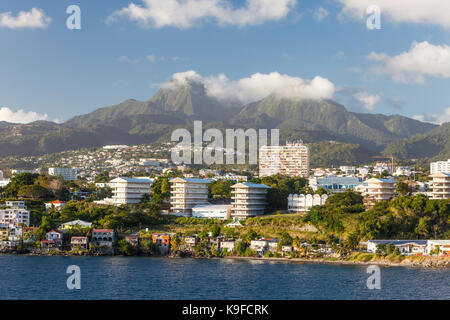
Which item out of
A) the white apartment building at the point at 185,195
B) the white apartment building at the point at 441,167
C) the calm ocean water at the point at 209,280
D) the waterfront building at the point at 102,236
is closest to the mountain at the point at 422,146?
the white apartment building at the point at 441,167

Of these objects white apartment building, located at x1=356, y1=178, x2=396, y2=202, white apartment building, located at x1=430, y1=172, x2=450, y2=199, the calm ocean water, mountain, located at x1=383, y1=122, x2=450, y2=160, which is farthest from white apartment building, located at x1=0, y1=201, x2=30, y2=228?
mountain, located at x1=383, y1=122, x2=450, y2=160

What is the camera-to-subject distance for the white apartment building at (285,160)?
359ft

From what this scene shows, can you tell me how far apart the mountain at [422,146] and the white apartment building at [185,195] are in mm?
117250

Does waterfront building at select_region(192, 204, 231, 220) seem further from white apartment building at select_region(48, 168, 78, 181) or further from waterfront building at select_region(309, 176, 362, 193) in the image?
white apartment building at select_region(48, 168, 78, 181)

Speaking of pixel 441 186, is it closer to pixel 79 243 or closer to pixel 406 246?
pixel 406 246

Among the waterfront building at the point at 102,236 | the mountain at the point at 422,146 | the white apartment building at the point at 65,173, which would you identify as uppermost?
the mountain at the point at 422,146

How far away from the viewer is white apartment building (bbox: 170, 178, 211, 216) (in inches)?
2512

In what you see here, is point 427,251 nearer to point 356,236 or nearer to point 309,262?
point 356,236

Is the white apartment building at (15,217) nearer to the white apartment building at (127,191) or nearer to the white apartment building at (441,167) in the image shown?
the white apartment building at (127,191)

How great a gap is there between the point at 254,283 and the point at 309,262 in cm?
1288

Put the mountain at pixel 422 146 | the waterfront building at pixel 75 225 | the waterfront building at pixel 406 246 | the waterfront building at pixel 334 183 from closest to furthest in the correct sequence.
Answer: the waterfront building at pixel 406 246, the waterfront building at pixel 75 225, the waterfront building at pixel 334 183, the mountain at pixel 422 146

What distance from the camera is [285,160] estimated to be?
111125 millimetres

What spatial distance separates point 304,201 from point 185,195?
13.5m

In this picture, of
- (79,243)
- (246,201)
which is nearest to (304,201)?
(246,201)
